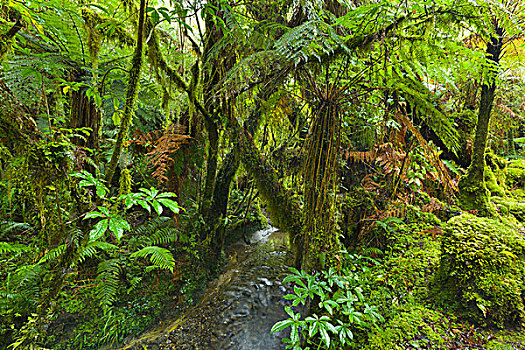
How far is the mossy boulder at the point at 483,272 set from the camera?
1862 millimetres

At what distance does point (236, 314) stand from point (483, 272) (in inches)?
105

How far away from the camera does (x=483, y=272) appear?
6.63 feet

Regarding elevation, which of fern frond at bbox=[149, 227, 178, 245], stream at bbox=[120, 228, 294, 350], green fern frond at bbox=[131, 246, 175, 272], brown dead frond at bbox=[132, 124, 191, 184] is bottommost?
stream at bbox=[120, 228, 294, 350]

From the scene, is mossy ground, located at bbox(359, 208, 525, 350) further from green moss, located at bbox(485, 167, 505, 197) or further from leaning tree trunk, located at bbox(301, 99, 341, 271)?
green moss, located at bbox(485, 167, 505, 197)

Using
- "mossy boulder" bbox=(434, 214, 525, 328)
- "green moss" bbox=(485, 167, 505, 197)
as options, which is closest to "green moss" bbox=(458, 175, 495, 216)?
"green moss" bbox=(485, 167, 505, 197)

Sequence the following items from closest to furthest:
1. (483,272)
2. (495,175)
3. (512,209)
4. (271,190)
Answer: (483,272), (271,190), (512,209), (495,175)

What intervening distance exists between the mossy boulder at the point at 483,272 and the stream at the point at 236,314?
6.05 feet

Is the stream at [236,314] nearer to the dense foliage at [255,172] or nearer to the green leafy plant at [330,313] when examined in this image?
the dense foliage at [255,172]

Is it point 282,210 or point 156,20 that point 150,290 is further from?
point 156,20

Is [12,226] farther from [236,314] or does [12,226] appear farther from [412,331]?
[412,331]

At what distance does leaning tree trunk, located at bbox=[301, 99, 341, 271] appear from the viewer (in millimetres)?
2225

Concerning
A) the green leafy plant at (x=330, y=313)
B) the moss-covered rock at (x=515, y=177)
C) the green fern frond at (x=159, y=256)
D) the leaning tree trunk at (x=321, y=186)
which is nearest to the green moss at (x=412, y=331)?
the green leafy plant at (x=330, y=313)

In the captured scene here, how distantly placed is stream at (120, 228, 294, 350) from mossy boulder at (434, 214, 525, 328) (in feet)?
6.05

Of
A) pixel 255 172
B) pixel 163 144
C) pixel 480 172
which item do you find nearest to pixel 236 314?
pixel 255 172
